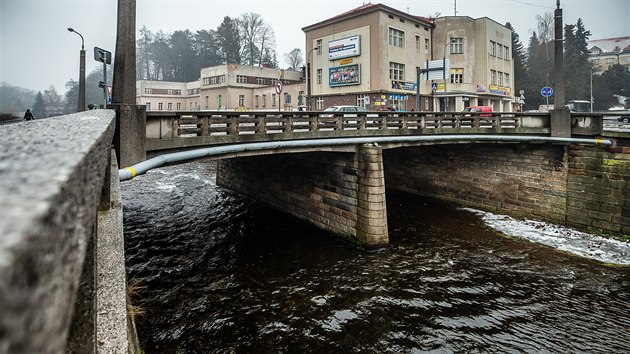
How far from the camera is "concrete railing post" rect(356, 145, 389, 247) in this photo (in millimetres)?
15906

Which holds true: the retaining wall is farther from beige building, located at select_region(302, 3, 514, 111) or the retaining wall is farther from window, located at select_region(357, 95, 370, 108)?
beige building, located at select_region(302, 3, 514, 111)

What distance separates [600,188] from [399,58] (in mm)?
26710

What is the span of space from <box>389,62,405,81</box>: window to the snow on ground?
2369cm

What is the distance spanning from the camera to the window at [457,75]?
46.8 metres

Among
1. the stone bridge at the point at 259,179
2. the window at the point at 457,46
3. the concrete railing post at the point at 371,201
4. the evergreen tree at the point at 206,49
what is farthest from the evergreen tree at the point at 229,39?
the concrete railing post at the point at 371,201

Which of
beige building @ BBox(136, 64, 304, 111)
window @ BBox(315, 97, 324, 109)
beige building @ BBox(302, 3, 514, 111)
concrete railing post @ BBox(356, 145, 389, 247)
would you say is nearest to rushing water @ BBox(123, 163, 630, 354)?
concrete railing post @ BBox(356, 145, 389, 247)

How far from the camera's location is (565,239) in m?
17.8

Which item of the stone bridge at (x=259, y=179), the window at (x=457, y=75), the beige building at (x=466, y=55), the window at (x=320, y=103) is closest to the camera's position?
the stone bridge at (x=259, y=179)

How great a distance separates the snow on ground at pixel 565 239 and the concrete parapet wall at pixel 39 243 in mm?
18547

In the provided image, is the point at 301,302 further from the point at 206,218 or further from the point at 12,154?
the point at 12,154

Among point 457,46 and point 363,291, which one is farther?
point 457,46

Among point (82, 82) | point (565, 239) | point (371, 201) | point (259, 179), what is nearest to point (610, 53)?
point (565, 239)

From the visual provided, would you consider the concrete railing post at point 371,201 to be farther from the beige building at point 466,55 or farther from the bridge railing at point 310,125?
the beige building at point 466,55

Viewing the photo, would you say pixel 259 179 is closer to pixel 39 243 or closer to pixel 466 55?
pixel 39 243
